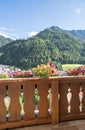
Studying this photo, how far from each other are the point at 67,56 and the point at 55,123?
21.9m

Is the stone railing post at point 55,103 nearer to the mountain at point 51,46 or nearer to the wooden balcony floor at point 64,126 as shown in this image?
the wooden balcony floor at point 64,126

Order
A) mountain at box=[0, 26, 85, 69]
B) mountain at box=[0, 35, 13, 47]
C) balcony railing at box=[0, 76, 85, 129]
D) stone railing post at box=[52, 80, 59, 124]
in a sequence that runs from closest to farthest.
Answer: balcony railing at box=[0, 76, 85, 129]
stone railing post at box=[52, 80, 59, 124]
mountain at box=[0, 26, 85, 69]
mountain at box=[0, 35, 13, 47]

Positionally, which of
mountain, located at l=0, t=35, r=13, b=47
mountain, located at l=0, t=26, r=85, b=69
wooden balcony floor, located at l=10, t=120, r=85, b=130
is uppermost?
mountain, located at l=0, t=35, r=13, b=47

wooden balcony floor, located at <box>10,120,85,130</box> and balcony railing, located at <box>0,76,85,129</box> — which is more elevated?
balcony railing, located at <box>0,76,85,129</box>

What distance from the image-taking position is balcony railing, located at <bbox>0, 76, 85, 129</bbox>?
12.6 ft

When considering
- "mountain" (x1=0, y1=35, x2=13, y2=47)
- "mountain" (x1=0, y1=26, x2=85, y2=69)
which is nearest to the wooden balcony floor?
"mountain" (x1=0, y1=26, x2=85, y2=69)

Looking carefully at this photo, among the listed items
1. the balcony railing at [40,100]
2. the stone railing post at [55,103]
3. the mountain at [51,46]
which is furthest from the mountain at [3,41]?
the stone railing post at [55,103]

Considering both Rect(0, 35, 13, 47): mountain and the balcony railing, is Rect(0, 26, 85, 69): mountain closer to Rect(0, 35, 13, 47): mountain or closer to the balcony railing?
Rect(0, 35, 13, 47): mountain

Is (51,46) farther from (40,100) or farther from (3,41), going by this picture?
(40,100)

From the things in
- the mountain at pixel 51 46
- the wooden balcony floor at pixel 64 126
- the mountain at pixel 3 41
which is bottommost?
the wooden balcony floor at pixel 64 126

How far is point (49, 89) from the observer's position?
13.3 ft

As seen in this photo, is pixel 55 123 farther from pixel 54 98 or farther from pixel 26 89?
pixel 26 89

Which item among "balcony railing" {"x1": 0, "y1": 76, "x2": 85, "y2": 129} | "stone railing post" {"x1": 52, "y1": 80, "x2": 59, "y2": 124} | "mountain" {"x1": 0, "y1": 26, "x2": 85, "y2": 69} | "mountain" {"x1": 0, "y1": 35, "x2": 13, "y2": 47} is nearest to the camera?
"balcony railing" {"x1": 0, "y1": 76, "x2": 85, "y2": 129}

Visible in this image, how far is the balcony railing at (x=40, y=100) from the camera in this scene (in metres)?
3.84
